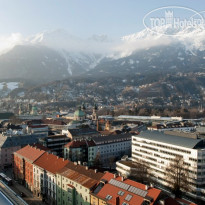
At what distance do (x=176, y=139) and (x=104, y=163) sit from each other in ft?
76.1

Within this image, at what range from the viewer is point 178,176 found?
44031mm

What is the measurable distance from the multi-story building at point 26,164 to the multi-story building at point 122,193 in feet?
60.8

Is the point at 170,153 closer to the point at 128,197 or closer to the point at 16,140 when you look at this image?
the point at 128,197

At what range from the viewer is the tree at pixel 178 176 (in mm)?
42906

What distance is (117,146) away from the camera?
72812 mm

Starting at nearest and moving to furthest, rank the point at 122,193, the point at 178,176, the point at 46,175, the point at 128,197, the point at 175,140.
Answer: the point at 128,197, the point at 122,193, the point at 178,176, the point at 46,175, the point at 175,140

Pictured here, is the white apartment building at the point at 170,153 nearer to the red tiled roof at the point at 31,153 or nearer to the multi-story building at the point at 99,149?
the multi-story building at the point at 99,149

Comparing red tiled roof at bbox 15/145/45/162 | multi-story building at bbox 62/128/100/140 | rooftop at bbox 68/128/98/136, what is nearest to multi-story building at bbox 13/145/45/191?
red tiled roof at bbox 15/145/45/162

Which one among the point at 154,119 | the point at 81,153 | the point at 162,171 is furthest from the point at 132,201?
the point at 154,119

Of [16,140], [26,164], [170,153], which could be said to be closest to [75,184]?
[26,164]

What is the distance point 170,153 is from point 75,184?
60.5 ft

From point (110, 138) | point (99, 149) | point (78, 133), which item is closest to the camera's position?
point (99, 149)

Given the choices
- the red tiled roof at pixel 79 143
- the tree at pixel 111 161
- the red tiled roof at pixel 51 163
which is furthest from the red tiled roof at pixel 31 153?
the tree at pixel 111 161

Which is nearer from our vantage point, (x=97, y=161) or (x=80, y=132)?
(x=97, y=161)
